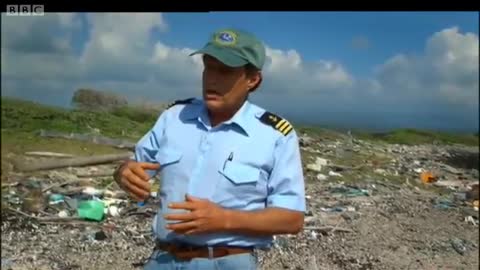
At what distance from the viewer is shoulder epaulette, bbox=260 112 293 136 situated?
1706 millimetres

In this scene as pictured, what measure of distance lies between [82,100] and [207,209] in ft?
22.2

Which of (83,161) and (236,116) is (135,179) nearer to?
(236,116)

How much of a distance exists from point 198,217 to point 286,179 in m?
0.27

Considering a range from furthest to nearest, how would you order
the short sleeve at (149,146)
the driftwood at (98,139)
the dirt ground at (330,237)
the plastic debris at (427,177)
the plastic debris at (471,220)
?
the plastic debris at (427,177) < the driftwood at (98,139) < the plastic debris at (471,220) < the dirt ground at (330,237) < the short sleeve at (149,146)

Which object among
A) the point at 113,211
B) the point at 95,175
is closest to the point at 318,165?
the point at 95,175

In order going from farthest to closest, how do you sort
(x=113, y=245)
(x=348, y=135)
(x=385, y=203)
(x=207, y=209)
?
(x=385, y=203), (x=348, y=135), (x=113, y=245), (x=207, y=209)

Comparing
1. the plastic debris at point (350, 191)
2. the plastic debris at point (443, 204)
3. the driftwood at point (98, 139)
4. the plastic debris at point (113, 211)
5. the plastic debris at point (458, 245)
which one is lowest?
the plastic debris at point (443, 204)

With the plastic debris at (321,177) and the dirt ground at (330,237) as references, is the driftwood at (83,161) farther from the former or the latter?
the plastic debris at (321,177)

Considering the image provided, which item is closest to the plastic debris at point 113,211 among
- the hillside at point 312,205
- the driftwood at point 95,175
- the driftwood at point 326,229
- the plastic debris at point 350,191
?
the hillside at point 312,205

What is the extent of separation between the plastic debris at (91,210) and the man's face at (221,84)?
4.28m

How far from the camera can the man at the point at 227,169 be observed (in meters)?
1.64
